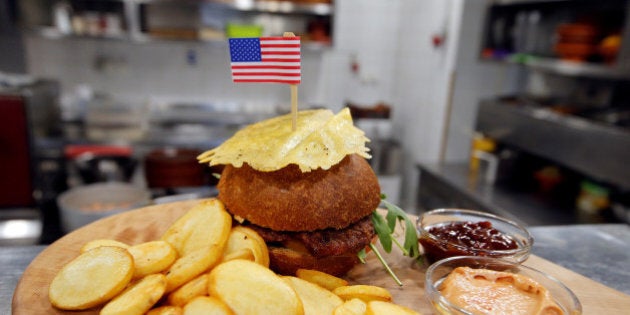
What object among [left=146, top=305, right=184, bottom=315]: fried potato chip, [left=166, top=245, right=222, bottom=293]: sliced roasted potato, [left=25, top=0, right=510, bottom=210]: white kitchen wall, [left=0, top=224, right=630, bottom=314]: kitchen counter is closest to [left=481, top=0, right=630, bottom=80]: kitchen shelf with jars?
[left=25, top=0, right=510, bottom=210]: white kitchen wall

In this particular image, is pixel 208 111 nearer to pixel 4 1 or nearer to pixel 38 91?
pixel 38 91

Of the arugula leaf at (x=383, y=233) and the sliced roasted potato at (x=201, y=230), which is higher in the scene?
the sliced roasted potato at (x=201, y=230)

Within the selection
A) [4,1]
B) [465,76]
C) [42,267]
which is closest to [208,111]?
[4,1]

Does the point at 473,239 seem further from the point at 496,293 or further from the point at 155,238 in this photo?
the point at 155,238

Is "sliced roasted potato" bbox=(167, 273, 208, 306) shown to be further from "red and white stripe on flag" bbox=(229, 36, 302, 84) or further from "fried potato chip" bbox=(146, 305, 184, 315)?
"red and white stripe on flag" bbox=(229, 36, 302, 84)

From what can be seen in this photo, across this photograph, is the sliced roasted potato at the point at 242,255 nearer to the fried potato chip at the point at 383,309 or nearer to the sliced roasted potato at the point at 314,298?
the sliced roasted potato at the point at 314,298

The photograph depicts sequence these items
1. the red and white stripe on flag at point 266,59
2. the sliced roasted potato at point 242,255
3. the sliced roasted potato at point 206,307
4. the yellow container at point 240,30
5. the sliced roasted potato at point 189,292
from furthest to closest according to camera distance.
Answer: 1. the yellow container at point 240,30
2. the red and white stripe on flag at point 266,59
3. the sliced roasted potato at point 242,255
4. the sliced roasted potato at point 189,292
5. the sliced roasted potato at point 206,307

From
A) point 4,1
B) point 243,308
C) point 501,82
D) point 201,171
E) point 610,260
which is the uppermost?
point 4,1

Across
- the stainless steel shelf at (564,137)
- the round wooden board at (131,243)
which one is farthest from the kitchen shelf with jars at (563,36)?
the round wooden board at (131,243)
